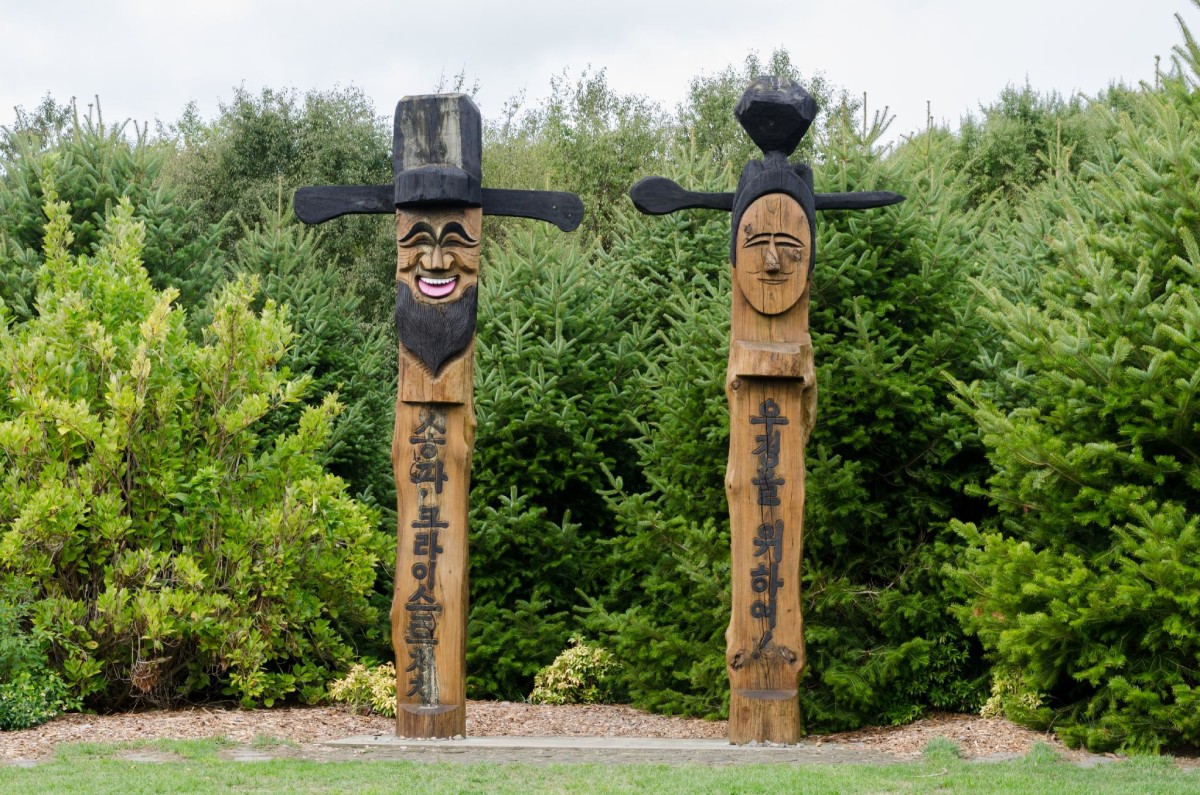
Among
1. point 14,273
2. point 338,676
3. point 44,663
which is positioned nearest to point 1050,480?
point 338,676

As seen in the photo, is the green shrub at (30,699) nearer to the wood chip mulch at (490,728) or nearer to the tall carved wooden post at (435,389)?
the wood chip mulch at (490,728)

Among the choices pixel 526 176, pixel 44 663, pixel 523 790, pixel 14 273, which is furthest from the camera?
pixel 526 176

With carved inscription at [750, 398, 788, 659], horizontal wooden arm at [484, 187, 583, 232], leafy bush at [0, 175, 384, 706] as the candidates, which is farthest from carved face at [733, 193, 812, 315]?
leafy bush at [0, 175, 384, 706]

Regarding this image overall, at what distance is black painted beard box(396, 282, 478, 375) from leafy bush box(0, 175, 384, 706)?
191 centimetres

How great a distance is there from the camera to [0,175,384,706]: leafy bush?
908cm

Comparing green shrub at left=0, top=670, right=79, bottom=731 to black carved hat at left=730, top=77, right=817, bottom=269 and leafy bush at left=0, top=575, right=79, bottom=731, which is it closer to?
leafy bush at left=0, top=575, right=79, bottom=731

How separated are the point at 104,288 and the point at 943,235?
6.57 metres

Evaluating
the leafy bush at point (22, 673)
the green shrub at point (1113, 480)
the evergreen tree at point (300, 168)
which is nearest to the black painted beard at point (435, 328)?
the green shrub at point (1113, 480)

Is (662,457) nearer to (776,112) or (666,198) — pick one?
(666,198)

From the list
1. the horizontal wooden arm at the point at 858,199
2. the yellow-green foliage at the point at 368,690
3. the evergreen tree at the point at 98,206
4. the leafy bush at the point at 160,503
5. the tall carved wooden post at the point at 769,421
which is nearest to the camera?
the tall carved wooden post at the point at 769,421

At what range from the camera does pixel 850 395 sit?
9320 millimetres

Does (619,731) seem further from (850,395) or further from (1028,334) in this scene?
(1028,334)

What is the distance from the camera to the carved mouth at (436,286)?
8320 mm

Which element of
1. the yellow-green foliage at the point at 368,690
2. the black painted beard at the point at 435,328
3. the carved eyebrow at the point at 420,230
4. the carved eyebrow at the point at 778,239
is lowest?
the yellow-green foliage at the point at 368,690
